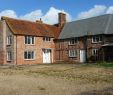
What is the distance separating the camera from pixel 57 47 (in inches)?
2105

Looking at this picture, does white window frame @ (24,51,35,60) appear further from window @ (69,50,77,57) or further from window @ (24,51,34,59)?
window @ (69,50,77,57)

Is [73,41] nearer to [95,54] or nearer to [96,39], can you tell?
[96,39]

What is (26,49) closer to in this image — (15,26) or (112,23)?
(15,26)

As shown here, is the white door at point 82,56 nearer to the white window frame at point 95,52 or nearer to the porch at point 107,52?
the white window frame at point 95,52

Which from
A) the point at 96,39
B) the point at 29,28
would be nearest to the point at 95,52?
the point at 96,39

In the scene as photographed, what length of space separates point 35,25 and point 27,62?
874 centimetres

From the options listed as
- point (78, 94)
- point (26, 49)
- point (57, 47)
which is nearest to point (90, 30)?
point (57, 47)

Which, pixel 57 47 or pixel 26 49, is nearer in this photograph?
pixel 26 49

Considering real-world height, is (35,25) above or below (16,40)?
above

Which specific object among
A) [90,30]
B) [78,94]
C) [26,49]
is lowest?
[78,94]

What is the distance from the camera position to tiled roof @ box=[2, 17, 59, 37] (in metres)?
47.7

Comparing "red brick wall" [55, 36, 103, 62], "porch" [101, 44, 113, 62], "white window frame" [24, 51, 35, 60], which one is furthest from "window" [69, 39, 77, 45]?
"white window frame" [24, 51, 35, 60]

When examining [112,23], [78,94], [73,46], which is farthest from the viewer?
[73,46]

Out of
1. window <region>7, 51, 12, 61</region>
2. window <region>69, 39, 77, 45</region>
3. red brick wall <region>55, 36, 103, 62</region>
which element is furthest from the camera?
window <region>69, 39, 77, 45</region>
